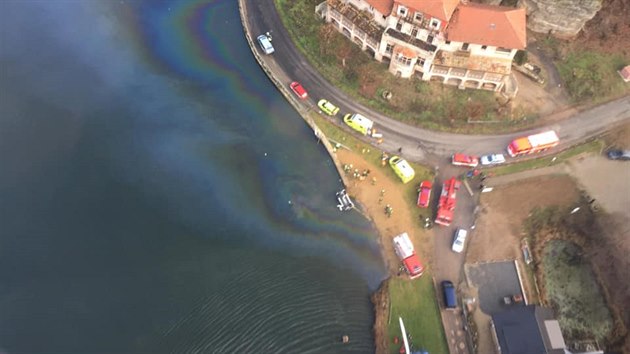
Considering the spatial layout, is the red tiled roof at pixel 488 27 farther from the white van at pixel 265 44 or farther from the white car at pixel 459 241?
the white van at pixel 265 44

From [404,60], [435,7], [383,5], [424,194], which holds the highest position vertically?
[383,5]

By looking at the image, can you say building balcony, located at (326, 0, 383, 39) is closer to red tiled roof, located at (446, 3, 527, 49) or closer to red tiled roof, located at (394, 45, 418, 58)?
red tiled roof, located at (394, 45, 418, 58)

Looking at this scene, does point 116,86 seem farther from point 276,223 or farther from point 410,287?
point 410,287

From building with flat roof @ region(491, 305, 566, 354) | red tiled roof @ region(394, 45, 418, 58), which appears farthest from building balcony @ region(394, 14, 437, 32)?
building with flat roof @ region(491, 305, 566, 354)

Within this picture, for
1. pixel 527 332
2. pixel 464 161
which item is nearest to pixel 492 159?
pixel 464 161

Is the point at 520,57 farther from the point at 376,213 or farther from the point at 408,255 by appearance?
the point at 408,255

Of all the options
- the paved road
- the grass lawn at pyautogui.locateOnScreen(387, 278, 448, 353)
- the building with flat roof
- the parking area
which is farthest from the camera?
the paved road
